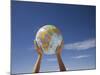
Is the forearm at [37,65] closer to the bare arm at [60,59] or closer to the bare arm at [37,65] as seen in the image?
the bare arm at [37,65]

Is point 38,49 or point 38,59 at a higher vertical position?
point 38,49

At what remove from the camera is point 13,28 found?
1.99m

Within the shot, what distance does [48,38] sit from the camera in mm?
2125

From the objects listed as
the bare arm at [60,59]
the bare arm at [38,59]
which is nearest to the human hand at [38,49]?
the bare arm at [38,59]

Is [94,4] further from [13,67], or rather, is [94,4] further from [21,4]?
[13,67]

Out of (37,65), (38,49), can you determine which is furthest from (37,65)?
(38,49)

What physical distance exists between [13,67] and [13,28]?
399 millimetres

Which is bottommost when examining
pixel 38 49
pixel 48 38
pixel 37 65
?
pixel 37 65

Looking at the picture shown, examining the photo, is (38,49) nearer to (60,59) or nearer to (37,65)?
(37,65)

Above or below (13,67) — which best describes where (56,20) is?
Result: above

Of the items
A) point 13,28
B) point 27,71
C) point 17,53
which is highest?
point 13,28

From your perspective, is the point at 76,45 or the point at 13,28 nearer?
the point at 13,28

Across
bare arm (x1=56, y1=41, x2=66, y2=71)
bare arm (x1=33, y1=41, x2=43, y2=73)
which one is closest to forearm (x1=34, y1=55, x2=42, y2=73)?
bare arm (x1=33, y1=41, x2=43, y2=73)
